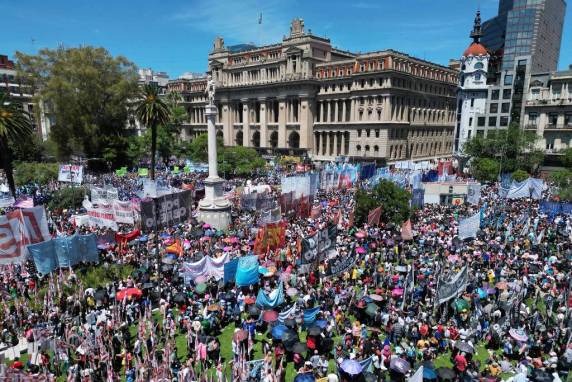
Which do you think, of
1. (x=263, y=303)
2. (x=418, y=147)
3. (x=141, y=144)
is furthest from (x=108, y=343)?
(x=418, y=147)

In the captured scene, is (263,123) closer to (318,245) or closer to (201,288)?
(318,245)

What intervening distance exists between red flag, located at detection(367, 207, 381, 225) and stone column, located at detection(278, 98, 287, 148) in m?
52.6

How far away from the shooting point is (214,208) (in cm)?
3030

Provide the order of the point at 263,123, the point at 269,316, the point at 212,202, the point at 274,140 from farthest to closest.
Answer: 1. the point at 274,140
2. the point at 263,123
3. the point at 212,202
4. the point at 269,316

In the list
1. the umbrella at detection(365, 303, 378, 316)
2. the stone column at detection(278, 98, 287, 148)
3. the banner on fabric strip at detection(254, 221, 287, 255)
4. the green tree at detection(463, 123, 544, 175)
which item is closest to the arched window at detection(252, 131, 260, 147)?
the stone column at detection(278, 98, 287, 148)

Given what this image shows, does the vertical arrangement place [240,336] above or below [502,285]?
below

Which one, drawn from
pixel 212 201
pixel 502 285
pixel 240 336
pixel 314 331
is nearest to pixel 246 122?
pixel 212 201

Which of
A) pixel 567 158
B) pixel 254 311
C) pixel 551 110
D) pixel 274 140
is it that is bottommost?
pixel 254 311

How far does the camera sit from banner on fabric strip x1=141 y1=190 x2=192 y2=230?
82.7 feet

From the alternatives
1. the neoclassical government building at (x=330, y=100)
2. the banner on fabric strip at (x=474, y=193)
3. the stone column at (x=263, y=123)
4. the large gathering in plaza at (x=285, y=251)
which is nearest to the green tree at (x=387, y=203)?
the large gathering in plaza at (x=285, y=251)

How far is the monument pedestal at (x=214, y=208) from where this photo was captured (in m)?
30.4

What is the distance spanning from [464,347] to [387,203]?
53.6 ft

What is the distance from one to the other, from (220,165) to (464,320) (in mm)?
40235

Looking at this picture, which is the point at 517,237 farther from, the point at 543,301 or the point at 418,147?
the point at 418,147
